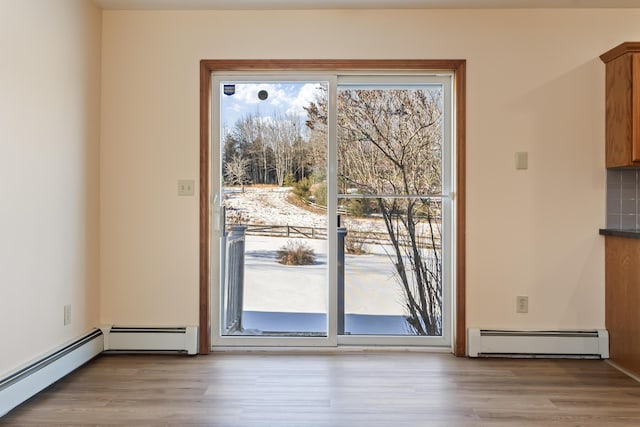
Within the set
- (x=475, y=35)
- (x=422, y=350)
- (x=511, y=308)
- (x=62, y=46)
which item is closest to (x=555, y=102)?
(x=475, y=35)

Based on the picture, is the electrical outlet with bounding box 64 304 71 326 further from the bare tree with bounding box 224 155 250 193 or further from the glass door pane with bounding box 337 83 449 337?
the glass door pane with bounding box 337 83 449 337

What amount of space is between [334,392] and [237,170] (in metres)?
1.63

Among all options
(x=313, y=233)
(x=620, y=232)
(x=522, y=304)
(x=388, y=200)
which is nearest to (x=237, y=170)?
(x=313, y=233)

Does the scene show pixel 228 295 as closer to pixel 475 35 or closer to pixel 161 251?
pixel 161 251

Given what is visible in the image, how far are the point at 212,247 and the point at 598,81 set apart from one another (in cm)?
279

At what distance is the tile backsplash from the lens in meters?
3.30

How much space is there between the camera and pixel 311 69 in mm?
3389

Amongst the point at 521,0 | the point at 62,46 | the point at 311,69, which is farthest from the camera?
the point at 311,69

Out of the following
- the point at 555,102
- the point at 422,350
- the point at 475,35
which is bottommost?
the point at 422,350

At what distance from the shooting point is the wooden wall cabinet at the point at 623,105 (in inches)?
119

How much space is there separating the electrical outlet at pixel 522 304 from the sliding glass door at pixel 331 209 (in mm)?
448

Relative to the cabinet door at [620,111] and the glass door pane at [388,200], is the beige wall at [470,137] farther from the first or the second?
the glass door pane at [388,200]

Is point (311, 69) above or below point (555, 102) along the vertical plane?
above

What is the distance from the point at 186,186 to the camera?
336cm
